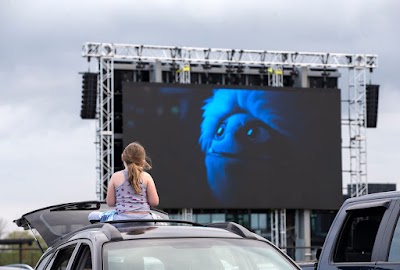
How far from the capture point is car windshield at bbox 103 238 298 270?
543 centimetres

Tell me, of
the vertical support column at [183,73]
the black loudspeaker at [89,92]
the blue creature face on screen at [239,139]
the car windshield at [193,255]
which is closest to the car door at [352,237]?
the car windshield at [193,255]

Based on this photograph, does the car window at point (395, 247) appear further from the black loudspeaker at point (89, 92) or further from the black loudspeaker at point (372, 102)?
the black loudspeaker at point (372, 102)

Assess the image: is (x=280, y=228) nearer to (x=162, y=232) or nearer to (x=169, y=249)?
(x=162, y=232)

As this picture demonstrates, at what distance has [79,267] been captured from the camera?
5.70m

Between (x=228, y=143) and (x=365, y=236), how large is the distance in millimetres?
41928

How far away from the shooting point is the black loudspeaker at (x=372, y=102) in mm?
53094

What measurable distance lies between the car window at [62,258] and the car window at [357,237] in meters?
2.43

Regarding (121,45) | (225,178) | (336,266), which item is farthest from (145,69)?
(336,266)

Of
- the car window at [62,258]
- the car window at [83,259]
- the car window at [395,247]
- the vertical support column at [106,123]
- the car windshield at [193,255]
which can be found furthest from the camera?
the vertical support column at [106,123]

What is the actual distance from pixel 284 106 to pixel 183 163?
6364 millimetres

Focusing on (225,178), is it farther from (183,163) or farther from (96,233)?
(96,233)

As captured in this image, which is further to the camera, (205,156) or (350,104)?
(350,104)

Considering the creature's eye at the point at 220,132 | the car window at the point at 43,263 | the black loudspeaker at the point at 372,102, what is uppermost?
the black loudspeaker at the point at 372,102

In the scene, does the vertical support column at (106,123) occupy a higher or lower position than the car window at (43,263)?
higher
